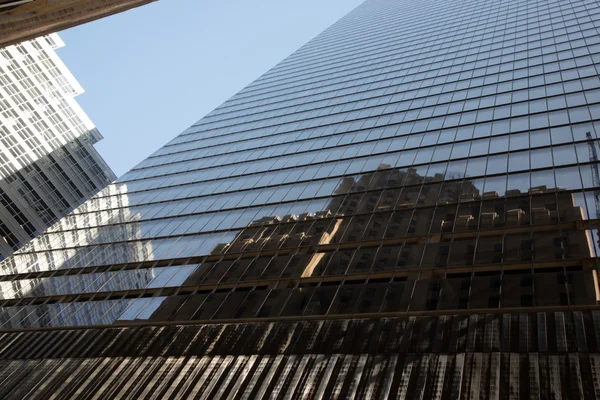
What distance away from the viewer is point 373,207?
24578 mm

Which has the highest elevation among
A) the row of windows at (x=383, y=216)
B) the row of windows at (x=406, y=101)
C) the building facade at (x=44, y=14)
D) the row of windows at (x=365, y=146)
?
the building facade at (x=44, y=14)

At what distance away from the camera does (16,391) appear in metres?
18.7

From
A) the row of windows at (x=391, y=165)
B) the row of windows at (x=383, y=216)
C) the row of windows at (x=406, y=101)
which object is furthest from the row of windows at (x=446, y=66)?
the row of windows at (x=383, y=216)

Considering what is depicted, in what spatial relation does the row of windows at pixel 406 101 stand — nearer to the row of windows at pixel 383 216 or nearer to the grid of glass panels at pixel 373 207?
the grid of glass panels at pixel 373 207

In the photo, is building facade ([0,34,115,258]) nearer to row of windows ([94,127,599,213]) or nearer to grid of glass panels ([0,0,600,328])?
grid of glass panels ([0,0,600,328])

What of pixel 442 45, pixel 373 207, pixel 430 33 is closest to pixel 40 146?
pixel 430 33

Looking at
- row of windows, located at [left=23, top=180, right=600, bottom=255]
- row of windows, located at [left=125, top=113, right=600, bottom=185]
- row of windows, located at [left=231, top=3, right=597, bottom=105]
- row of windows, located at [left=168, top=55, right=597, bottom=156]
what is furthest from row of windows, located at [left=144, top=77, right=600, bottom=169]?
row of windows, located at [left=231, top=3, right=597, bottom=105]

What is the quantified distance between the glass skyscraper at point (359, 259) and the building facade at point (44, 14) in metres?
11.5

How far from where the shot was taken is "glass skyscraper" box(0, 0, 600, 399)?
14.4 metres

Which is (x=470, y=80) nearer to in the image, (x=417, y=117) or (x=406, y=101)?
(x=406, y=101)

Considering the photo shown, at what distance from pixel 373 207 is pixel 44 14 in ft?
53.2

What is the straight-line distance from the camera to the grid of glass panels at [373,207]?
17.8 metres

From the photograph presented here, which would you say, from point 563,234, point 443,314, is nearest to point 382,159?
point 563,234

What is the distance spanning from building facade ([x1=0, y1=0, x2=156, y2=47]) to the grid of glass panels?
11.5 m
